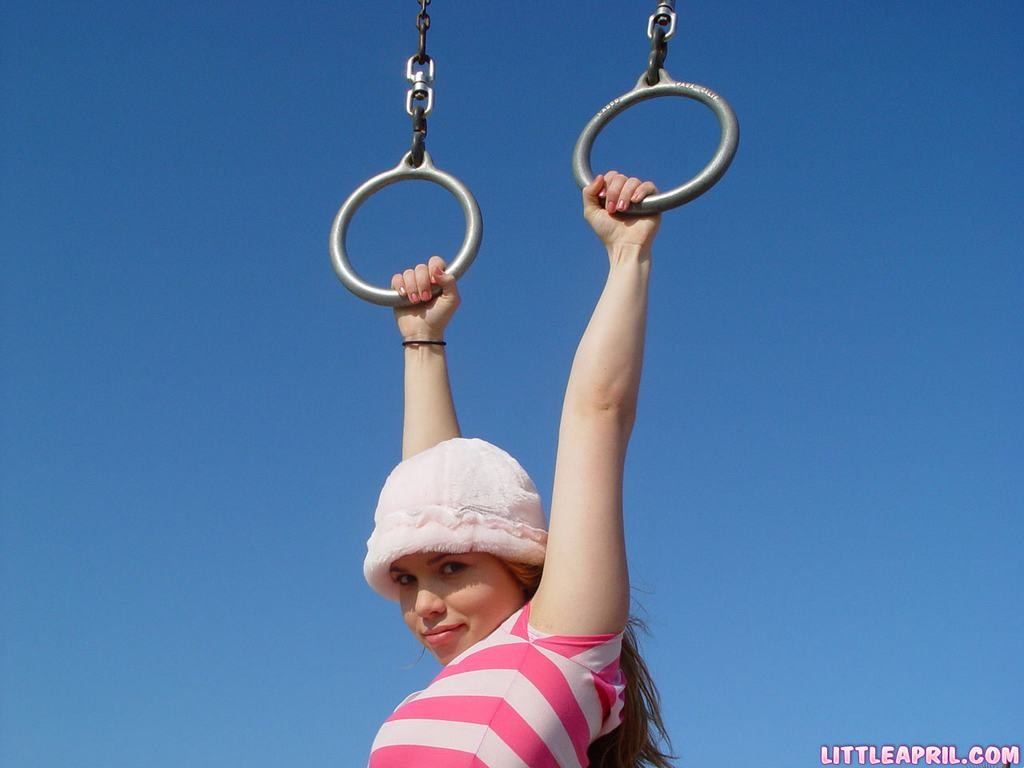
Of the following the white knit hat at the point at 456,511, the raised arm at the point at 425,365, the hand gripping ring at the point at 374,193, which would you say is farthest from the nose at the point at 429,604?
the hand gripping ring at the point at 374,193

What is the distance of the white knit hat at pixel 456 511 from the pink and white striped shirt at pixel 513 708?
→ 21cm

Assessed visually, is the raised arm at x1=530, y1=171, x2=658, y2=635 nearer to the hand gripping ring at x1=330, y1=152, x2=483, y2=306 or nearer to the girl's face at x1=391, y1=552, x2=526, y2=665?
the girl's face at x1=391, y1=552, x2=526, y2=665

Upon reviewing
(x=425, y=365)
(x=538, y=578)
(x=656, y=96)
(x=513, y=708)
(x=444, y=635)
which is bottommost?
(x=513, y=708)

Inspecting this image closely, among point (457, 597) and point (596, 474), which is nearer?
point (596, 474)

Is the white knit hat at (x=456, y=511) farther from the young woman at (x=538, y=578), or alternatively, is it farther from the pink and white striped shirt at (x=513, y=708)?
the pink and white striped shirt at (x=513, y=708)

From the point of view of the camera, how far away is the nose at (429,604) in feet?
9.28

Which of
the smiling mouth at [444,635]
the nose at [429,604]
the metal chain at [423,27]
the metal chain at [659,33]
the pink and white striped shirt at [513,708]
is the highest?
the metal chain at [423,27]

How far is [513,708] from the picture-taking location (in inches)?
98.7

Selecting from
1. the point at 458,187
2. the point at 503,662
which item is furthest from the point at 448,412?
the point at 503,662

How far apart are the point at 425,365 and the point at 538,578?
2.90 feet

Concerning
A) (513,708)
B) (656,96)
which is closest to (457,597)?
(513,708)

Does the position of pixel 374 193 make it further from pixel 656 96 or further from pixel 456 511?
pixel 456 511

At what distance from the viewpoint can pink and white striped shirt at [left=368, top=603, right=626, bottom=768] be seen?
8.14 feet

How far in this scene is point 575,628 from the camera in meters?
2.58
